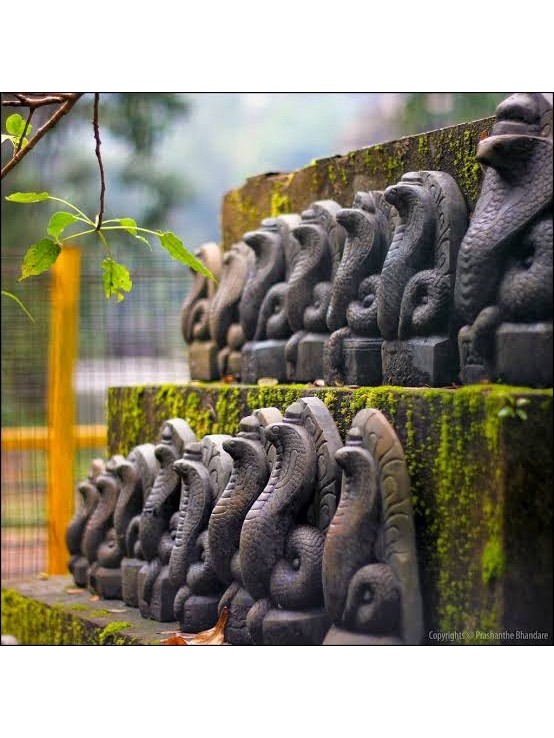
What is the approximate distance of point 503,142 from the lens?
3.59m

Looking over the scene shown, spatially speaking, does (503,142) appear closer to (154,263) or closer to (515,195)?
(515,195)

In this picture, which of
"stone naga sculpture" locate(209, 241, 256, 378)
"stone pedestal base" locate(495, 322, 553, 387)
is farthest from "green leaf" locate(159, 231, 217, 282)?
"stone naga sculpture" locate(209, 241, 256, 378)

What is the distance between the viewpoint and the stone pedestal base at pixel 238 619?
421 centimetres

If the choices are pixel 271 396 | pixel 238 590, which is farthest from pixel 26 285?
pixel 238 590

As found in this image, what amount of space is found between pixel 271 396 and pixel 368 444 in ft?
3.38

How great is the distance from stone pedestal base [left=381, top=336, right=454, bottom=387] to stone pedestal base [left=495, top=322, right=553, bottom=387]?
0.38m

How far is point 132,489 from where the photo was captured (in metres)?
5.47

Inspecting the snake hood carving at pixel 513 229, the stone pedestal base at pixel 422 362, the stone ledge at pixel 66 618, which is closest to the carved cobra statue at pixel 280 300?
the stone pedestal base at pixel 422 362

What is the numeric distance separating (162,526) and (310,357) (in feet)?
3.15

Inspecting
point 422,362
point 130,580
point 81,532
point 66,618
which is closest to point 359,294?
point 422,362

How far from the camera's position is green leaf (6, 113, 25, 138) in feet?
12.8

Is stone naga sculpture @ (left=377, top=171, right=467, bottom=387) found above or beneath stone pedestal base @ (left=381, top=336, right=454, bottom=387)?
above

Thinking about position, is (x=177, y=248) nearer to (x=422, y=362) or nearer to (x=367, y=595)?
(x=422, y=362)

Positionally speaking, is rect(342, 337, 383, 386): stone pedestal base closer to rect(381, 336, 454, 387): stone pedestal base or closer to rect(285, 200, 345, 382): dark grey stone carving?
rect(381, 336, 454, 387): stone pedestal base
